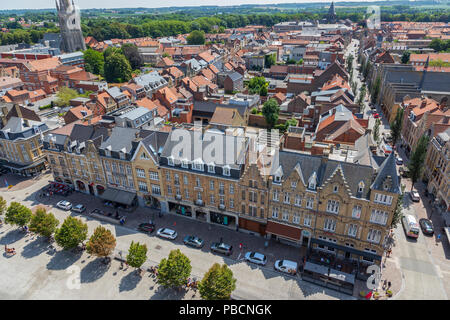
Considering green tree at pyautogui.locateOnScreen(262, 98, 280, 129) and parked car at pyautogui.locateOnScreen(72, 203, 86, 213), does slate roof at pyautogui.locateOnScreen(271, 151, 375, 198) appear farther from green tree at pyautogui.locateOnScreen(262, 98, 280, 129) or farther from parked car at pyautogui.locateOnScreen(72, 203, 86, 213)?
green tree at pyautogui.locateOnScreen(262, 98, 280, 129)

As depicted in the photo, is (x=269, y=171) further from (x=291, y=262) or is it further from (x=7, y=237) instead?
(x=7, y=237)

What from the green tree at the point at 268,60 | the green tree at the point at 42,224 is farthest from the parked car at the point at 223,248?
the green tree at the point at 268,60

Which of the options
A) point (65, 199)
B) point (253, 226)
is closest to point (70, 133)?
point (65, 199)

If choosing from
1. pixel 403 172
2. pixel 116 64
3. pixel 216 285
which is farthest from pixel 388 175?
pixel 116 64

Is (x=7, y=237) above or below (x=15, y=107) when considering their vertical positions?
below

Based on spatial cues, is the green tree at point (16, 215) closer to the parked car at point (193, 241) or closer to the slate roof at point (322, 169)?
the parked car at point (193, 241)
